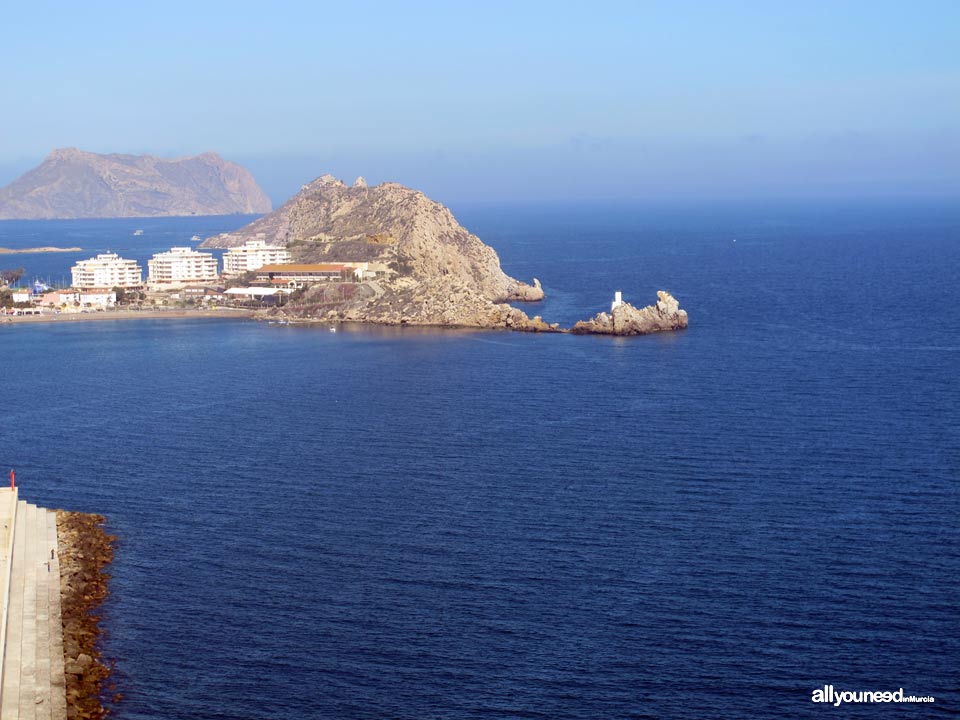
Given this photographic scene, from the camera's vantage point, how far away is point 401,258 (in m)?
81.4

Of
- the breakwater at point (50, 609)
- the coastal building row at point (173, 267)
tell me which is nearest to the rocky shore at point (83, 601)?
the breakwater at point (50, 609)

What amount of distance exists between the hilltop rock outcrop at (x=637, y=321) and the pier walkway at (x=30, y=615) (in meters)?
35.9

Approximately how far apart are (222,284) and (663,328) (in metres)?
36.2

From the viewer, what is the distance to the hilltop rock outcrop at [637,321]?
62.1 metres

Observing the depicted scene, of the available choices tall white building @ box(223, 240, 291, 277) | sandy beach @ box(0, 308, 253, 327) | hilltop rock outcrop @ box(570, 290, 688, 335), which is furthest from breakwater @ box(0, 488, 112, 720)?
tall white building @ box(223, 240, 291, 277)

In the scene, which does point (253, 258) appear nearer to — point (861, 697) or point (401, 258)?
point (401, 258)

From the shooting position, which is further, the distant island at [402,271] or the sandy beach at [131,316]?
the sandy beach at [131,316]

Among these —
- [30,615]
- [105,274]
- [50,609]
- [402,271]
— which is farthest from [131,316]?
[30,615]

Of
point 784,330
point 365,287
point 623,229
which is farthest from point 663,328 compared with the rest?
point 623,229

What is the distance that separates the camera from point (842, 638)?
21.9m

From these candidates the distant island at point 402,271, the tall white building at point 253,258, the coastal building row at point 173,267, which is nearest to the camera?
the distant island at point 402,271

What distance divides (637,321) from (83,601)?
134 ft

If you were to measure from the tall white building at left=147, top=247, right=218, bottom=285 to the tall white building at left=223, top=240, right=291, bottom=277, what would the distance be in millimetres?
1493

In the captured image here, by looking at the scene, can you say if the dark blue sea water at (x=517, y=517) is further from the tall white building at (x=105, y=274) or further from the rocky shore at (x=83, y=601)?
the tall white building at (x=105, y=274)
